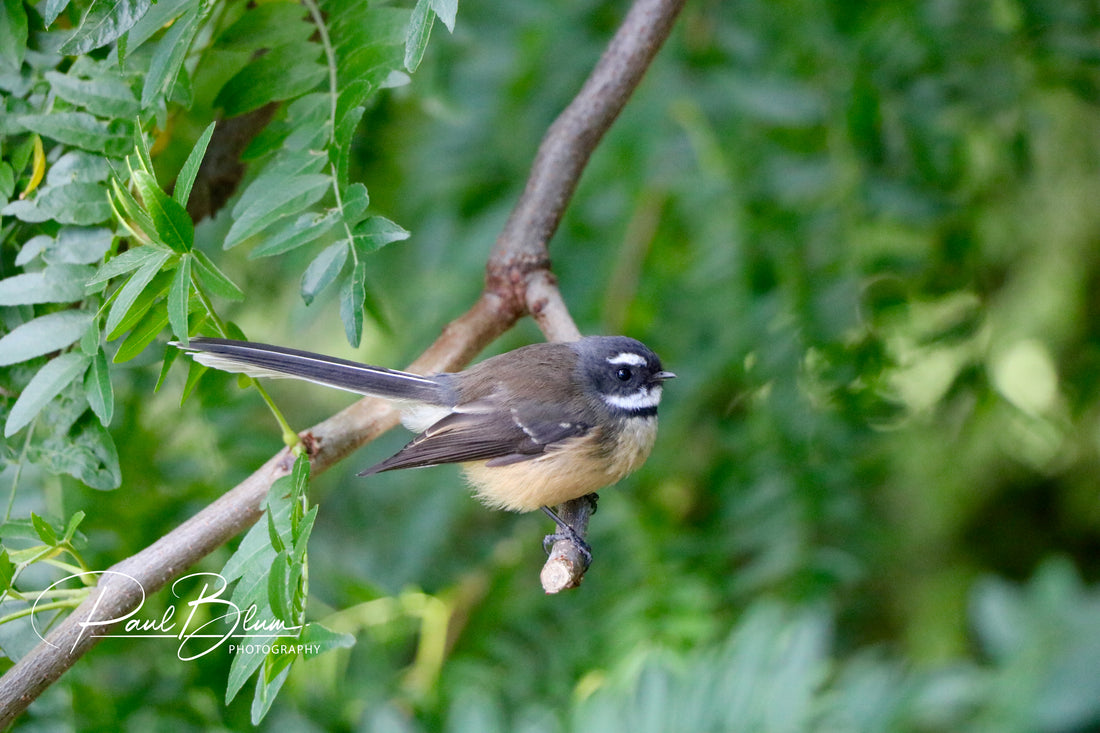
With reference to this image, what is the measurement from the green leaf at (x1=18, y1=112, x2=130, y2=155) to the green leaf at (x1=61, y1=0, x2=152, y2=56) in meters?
0.31

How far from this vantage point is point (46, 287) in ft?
6.95

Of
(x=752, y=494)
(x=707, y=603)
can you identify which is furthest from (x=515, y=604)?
(x=752, y=494)

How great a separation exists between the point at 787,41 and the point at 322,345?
3228mm

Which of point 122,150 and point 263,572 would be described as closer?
point 263,572

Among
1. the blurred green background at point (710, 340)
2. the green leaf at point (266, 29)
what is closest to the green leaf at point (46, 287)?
the green leaf at point (266, 29)

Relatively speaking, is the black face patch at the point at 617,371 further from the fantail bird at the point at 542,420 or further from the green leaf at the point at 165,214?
the green leaf at the point at 165,214

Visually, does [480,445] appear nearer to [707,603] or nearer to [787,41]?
[707,603]

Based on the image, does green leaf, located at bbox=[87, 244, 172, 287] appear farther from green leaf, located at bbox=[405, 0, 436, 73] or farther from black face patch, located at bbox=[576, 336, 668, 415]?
black face patch, located at bbox=[576, 336, 668, 415]

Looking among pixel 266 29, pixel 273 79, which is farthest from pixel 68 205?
pixel 266 29

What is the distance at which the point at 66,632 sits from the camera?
1955 mm

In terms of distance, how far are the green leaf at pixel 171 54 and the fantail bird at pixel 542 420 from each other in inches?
44.3

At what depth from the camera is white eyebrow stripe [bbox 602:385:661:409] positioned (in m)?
3.39

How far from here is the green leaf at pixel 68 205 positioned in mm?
2123

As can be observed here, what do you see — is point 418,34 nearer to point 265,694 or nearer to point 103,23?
point 103,23
